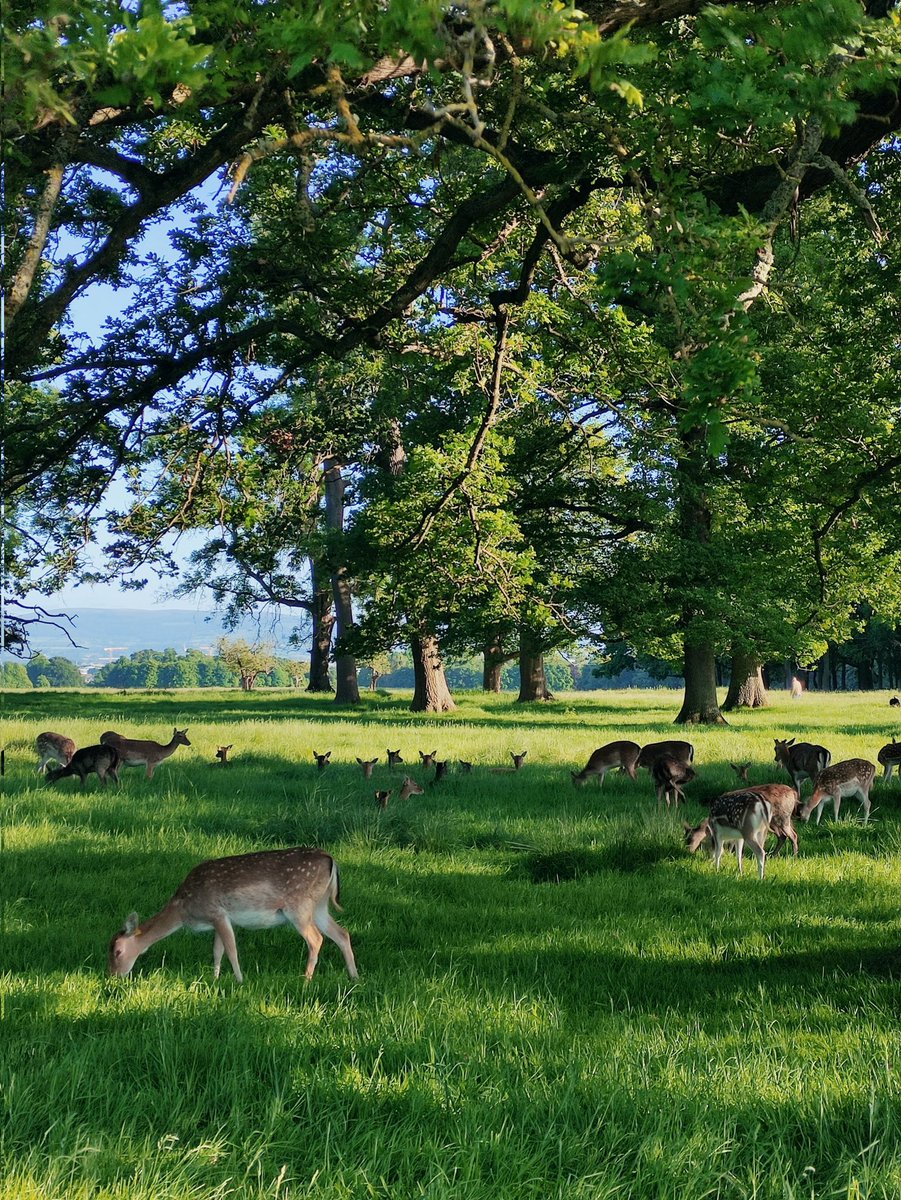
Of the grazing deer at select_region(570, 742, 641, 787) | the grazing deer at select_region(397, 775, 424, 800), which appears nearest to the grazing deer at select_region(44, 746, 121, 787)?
the grazing deer at select_region(397, 775, 424, 800)

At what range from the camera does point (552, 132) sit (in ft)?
34.4

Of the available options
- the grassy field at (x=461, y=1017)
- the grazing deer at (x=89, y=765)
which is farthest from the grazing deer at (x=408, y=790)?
the grazing deer at (x=89, y=765)

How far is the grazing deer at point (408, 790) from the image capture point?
47.5 ft

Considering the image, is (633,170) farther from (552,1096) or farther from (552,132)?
(552,1096)

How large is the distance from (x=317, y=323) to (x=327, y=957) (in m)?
6.45

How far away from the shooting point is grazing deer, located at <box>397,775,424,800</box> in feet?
47.5

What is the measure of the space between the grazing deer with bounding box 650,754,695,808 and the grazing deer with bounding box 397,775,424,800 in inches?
135

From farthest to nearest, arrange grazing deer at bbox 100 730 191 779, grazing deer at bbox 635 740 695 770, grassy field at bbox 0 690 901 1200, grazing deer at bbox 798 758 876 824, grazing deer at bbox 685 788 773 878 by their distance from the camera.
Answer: grazing deer at bbox 635 740 695 770 → grazing deer at bbox 100 730 191 779 → grazing deer at bbox 798 758 876 824 → grazing deer at bbox 685 788 773 878 → grassy field at bbox 0 690 901 1200

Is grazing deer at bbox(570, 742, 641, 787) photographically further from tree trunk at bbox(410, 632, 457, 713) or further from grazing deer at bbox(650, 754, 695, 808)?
tree trunk at bbox(410, 632, 457, 713)

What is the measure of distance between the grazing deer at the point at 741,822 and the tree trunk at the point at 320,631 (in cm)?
2997

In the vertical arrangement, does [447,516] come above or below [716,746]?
above

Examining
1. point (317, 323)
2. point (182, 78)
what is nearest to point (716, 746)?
point (317, 323)

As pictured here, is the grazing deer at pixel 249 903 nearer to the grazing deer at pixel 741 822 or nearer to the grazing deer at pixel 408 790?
the grazing deer at pixel 741 822

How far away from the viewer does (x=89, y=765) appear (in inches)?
598
